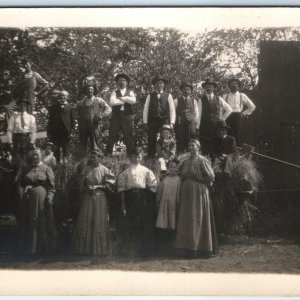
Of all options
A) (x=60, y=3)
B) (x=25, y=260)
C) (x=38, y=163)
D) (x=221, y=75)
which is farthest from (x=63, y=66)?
(x=25, y=260)

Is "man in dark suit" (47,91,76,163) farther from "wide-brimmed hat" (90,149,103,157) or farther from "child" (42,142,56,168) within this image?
"wide-brimmed hat" (90,149,103,157)

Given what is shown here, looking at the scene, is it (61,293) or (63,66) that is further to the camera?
(63,66)

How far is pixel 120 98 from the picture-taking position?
25.3 feet

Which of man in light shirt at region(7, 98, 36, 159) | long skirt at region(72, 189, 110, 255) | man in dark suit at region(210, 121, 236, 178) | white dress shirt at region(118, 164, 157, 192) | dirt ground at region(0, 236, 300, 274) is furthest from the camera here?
man in light shirt at region(7, 98, 36, 159)

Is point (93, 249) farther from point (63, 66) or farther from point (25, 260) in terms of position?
point (63, 66)

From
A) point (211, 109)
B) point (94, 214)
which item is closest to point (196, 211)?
point (94, 214)

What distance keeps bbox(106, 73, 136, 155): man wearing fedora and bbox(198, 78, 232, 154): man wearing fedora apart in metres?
0.92

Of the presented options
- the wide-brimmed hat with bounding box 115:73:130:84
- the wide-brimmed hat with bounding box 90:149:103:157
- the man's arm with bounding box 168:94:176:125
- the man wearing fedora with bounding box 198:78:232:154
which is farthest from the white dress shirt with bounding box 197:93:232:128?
the wide-brimmed hat with bounding box 90:149:103:157

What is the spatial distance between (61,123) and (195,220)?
2.14 m

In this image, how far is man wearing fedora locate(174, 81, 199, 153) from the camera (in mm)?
7711

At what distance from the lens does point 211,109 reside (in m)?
7.77

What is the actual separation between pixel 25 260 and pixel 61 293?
649 millimetres

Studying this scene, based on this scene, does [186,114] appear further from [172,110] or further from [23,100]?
[23,100]

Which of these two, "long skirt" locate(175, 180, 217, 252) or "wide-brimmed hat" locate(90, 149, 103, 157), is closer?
"long skirt" locate(175, 180, 217, 252)
